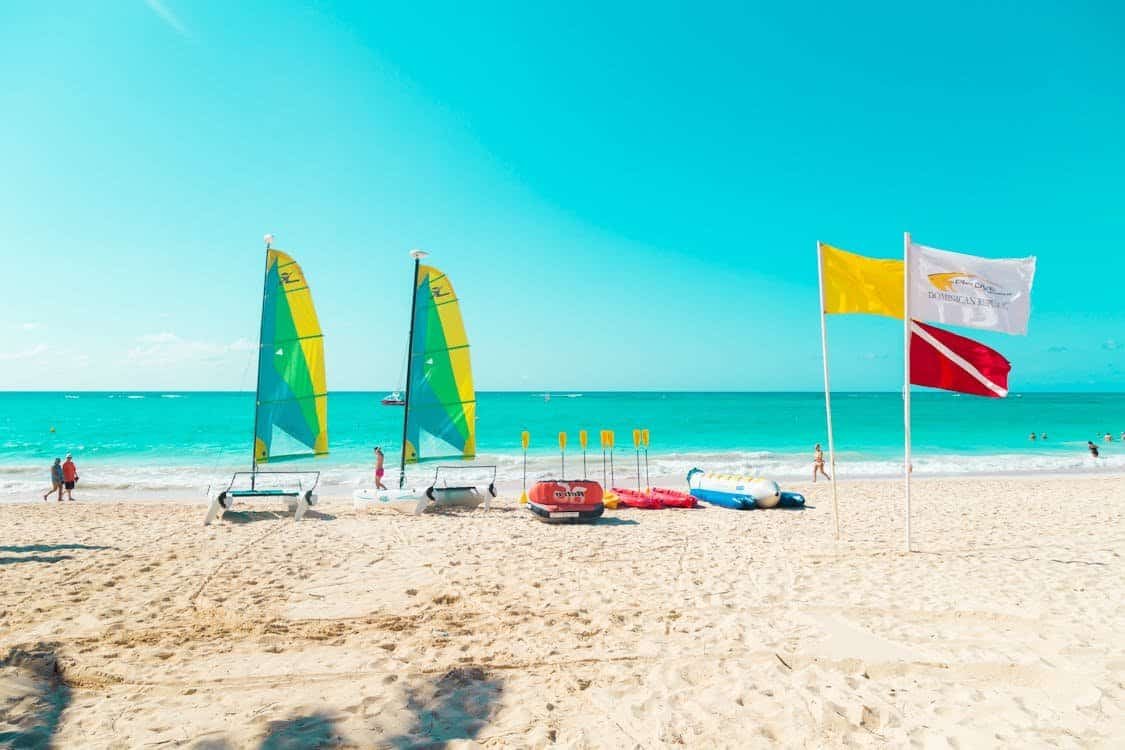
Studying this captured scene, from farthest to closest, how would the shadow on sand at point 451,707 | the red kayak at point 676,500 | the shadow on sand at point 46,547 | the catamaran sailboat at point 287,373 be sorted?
the red kayak at point 676,500 → the catamaran sailboat at point 287,373 → the shadow on sand at point 46,547 → the shadow on sand at point 451,707

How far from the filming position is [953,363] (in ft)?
28.5

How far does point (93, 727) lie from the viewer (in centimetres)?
387

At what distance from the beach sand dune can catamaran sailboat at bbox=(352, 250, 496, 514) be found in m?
3.17

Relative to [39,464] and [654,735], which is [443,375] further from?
[39,464]

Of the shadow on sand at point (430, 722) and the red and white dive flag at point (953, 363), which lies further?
the red and white dive flag at point (953, 363)

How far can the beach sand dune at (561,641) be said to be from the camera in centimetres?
396

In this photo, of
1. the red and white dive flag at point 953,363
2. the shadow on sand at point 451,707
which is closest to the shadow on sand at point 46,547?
the shadow on sand at point 451,707

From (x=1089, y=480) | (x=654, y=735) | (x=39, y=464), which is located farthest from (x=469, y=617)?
(x=39, y=464)

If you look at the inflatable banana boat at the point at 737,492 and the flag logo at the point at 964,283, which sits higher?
the flag logo at the point at 964,283

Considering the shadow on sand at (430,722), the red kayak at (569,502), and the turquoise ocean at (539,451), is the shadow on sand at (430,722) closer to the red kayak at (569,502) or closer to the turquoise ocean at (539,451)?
the red kayak at (569,502)

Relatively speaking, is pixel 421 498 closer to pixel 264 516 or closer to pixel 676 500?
pixel 264 516

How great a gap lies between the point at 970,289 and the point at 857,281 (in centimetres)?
150

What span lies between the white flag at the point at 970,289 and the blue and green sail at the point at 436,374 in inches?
344

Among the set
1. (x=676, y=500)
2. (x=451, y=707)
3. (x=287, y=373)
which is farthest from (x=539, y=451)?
(x=451, y=707)
